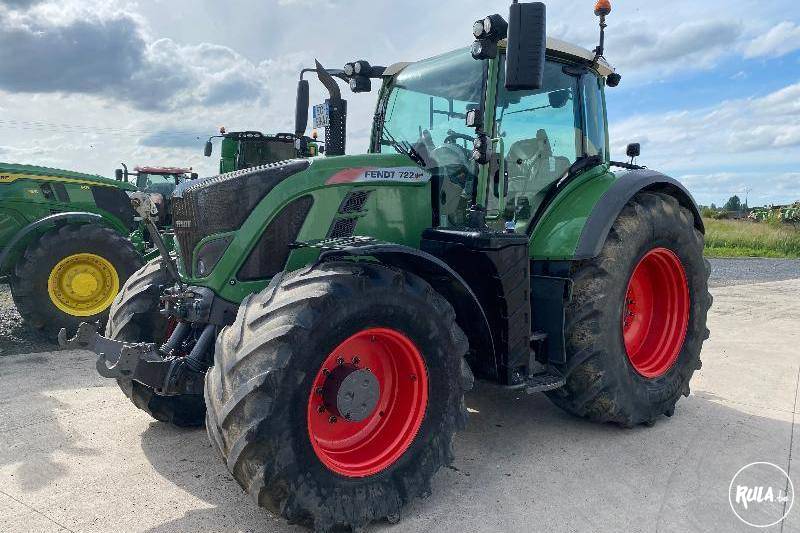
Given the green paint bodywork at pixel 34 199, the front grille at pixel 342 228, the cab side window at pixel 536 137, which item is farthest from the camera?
the green paint bodywork at pixel 34 199

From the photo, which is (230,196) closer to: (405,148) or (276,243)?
(276,243)

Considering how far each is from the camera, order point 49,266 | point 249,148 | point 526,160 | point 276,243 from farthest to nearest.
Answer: point 249,148 → point 49,266 → point 526,160 → point 276,243

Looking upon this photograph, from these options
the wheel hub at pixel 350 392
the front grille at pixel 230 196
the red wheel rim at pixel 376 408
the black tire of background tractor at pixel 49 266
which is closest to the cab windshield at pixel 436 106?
the front grille at pixel 230 196

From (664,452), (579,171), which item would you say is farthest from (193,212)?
(664,452)

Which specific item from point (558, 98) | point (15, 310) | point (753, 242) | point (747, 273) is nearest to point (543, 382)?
point (558, 98)

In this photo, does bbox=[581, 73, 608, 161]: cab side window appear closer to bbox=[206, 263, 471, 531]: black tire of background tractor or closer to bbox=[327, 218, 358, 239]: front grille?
bbox=[327, 218, 358, 239]: front grille

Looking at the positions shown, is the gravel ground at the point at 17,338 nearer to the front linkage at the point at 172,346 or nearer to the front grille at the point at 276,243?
the front linkage at the point at 172,346

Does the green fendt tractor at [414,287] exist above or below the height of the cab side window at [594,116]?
below

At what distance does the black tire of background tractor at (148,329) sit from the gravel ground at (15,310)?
352cm

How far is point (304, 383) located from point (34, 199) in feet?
21.8

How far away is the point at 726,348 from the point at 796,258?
2069cm

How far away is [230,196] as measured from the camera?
324 centimetres

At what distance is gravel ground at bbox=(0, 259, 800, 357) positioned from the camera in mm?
6783

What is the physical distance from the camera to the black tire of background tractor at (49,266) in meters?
6.87
